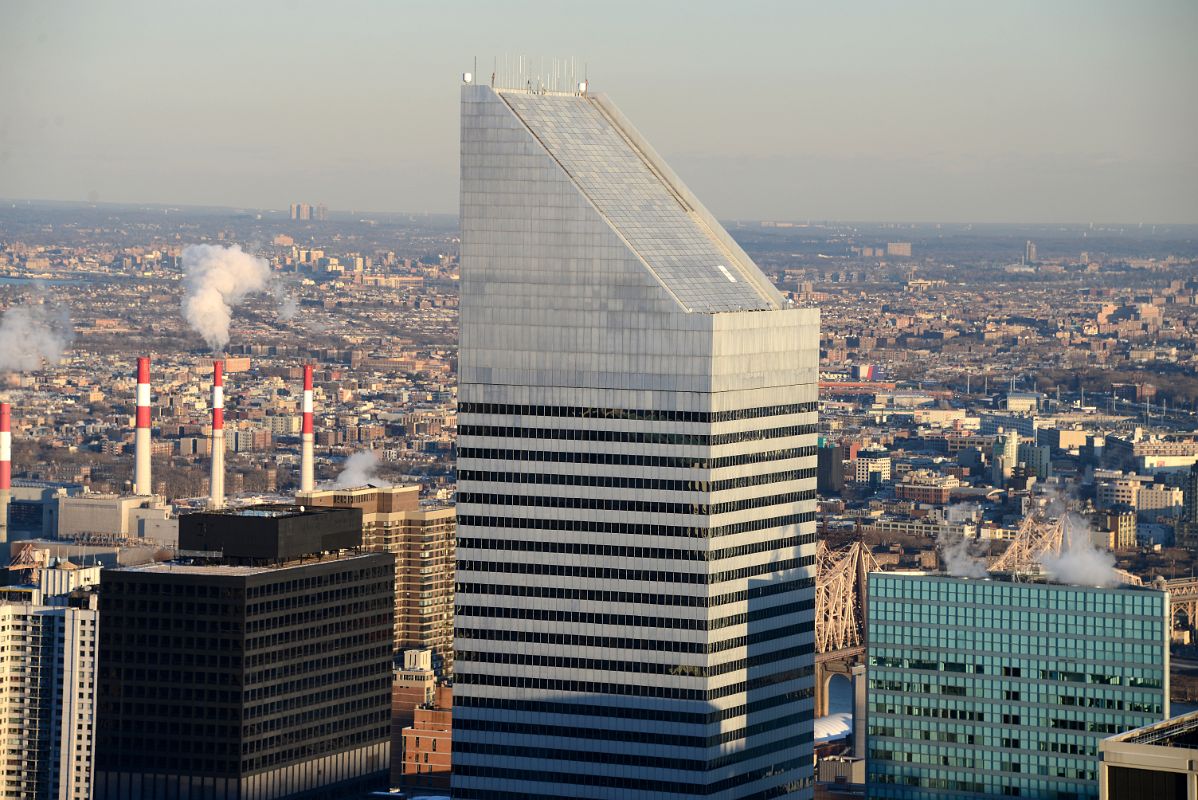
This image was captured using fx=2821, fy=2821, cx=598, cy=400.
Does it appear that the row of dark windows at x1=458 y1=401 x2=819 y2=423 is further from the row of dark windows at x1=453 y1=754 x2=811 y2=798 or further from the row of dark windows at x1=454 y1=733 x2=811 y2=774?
the row of dark windows at x1=453 y1=754 x2=811 y2=798

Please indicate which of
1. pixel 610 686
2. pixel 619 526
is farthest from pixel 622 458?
pixel 610 686

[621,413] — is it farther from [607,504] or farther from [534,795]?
[534,795]

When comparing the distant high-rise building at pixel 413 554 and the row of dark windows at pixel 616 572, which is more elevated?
the row of dark windows at pixel 616 572

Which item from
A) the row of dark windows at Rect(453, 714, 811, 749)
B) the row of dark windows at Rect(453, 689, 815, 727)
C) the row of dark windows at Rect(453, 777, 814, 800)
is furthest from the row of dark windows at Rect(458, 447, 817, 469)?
the row of dark windows at Rect(453, 777, 814, 800)

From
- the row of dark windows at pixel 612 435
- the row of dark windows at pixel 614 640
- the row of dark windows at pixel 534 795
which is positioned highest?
the row of dark windows at pixel 612 435

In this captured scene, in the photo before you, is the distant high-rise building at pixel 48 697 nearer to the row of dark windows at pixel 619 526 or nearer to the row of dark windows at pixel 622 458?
the row of dark windows at pixel 619 526

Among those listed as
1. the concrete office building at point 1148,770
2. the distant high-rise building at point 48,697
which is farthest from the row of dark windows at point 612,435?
the distant high-rise building at point 48,697
